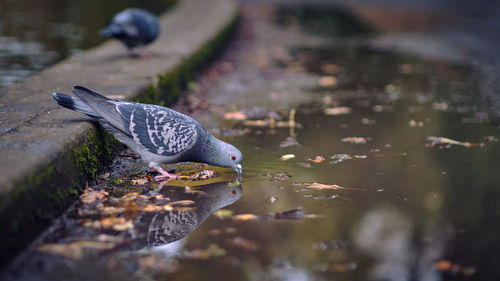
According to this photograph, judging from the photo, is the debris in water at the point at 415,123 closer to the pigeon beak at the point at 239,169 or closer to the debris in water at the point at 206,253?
the pigeon beak at the point at 239,169

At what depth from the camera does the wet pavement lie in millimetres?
2977

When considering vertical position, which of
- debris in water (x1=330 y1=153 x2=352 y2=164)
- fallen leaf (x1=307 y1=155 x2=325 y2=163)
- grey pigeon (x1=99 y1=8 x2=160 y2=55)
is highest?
grey pigeon (x1=99 y1=8 x2=160 y2=55)

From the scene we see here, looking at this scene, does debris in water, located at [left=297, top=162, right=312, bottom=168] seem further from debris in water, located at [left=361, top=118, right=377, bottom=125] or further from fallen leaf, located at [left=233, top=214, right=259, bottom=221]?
debris in water, located at [left=361, top=118, right=377, bottom=125]

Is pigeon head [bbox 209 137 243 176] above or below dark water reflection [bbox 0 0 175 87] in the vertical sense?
below

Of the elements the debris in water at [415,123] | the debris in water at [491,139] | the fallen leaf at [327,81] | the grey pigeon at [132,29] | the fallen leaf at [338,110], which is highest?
the grey pigeon at [132,29]

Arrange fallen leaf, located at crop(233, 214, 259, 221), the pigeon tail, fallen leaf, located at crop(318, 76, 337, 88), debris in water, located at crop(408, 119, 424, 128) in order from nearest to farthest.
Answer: fallen leaf, located at crop(233, 214, 259, 221), the pigeon tail, debris in water, located at crop(408, 119, 424, 128), fallen leaf, located at crop(318, 76, 337, 88)

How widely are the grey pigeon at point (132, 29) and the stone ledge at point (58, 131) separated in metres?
0.27

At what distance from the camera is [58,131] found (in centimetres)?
380

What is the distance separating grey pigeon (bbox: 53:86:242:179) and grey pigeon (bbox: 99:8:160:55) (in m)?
3.20

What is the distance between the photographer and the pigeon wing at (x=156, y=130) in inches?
158

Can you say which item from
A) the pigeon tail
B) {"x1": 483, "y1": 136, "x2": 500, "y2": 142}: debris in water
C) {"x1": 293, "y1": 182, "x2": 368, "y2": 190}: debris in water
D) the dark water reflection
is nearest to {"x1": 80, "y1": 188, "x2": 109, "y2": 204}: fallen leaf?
the pigeon tail

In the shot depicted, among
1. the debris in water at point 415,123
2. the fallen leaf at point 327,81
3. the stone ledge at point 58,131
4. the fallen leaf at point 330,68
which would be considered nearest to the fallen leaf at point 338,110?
the debris in water at point 415,123

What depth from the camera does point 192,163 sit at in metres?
4.67

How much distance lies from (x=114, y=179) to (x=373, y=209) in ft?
6.31
